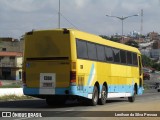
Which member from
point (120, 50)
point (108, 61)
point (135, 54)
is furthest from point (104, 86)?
point (135, 54)

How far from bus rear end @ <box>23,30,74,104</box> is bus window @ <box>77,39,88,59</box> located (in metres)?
0.62

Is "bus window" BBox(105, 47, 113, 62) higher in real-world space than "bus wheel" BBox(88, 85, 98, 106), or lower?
higher

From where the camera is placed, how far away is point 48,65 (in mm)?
22750

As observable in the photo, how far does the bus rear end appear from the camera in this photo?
885 inches

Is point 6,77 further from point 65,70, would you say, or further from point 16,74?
point 65,70

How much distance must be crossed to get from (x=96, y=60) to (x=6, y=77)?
99635mm

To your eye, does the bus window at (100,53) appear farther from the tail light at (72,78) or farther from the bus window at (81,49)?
the tail light at (72,78)

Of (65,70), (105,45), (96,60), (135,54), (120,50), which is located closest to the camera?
(65,70)

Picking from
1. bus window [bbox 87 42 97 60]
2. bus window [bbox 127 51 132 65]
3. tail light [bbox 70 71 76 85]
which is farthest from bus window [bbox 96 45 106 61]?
bus window [bbox 127 51 132 65]

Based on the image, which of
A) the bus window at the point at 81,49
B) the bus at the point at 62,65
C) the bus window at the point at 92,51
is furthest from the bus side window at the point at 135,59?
the bus window at the point at 81,49

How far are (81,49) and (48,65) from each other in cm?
175

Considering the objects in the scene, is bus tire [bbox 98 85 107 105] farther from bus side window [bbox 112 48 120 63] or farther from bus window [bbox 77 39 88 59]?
bus window [bbox 77 39 88 59]

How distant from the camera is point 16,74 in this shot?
122m

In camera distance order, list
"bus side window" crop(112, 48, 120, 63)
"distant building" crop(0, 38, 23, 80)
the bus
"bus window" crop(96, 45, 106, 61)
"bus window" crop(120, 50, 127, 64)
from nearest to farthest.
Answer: the bus < "bus window" crop(96, 45, 106, 61) < "bus side window" crop(112, 48, 120, 63) < "bus window" crop(120, 50, 127, 64) < "distant building" crop(0, 38, 23, 80)
